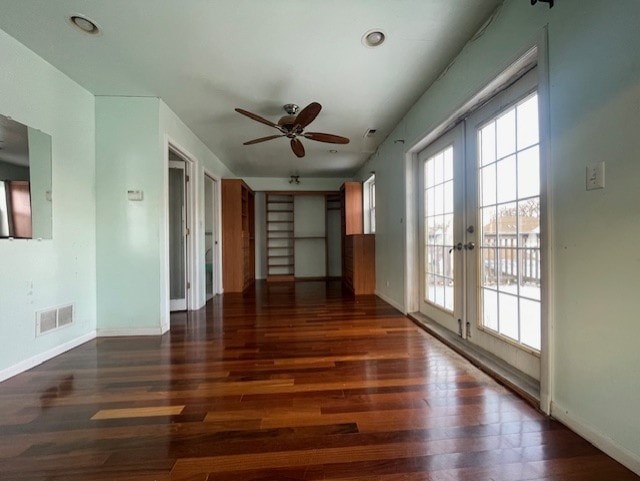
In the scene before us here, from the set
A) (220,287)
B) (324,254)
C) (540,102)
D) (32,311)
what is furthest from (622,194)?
(324,254)

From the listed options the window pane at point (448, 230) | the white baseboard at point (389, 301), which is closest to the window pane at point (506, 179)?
the window pane at point (448, 230)

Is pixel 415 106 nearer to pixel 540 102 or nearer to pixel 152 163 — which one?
pixel 540 102

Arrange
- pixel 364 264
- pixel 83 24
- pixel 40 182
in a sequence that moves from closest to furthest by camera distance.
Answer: pixel 83 24 < pixel 40 182 < pixel 364 264

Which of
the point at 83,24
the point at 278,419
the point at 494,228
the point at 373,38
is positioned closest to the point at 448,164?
the point at 494,228

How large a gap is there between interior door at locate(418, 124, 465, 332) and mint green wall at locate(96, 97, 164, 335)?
301 centimetres

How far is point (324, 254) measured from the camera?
6.97m

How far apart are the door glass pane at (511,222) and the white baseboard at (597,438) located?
1.35 feet

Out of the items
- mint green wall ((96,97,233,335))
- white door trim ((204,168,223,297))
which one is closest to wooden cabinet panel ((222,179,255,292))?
white door trim ((204,168,223,297))

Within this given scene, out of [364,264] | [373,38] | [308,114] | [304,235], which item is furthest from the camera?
[304,235]

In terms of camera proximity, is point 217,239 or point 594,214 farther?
point 217,239

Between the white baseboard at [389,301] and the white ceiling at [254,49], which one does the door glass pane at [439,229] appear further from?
the white ceiling at [254,49]

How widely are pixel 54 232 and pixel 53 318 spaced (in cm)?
75

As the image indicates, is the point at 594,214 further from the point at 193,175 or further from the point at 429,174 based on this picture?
the point at 193,175

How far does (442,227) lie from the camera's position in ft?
9.12
